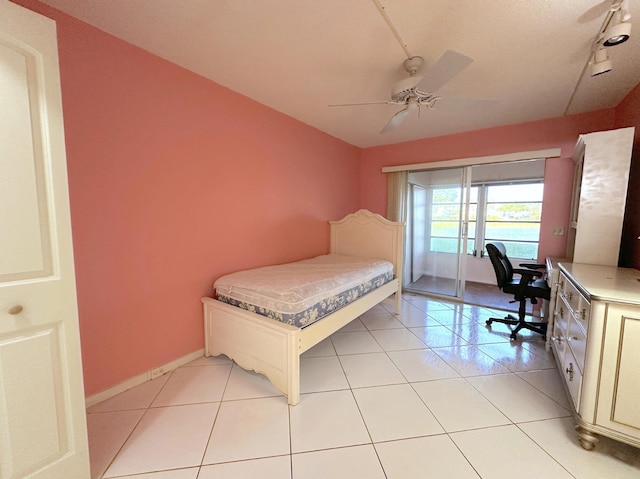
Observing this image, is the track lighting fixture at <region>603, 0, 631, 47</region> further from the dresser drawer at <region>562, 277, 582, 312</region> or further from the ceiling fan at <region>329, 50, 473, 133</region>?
the dresser drawer at <region>562, 277, 582, 312</region>

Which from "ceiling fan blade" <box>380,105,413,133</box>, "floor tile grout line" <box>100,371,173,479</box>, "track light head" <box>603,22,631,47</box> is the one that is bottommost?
"floor tile grout line" <box>100,371,173,479</box>

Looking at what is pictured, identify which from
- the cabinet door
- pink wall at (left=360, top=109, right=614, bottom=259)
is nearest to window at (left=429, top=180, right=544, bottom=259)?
pink wall at (left=360, top=109, right=614, bottom=259)

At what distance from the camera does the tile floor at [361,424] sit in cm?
128

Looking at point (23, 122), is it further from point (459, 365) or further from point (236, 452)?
point (459, 365)

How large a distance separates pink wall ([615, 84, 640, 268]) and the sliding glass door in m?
1.57

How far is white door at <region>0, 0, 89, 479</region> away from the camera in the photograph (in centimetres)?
95

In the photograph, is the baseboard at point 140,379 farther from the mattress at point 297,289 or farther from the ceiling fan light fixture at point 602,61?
the ceiling fan light fixture at point 602,61

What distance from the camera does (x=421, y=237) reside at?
189 inches

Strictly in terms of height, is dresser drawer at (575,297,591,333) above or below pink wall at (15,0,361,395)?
below

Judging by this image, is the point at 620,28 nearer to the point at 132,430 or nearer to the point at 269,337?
the point at 269,337

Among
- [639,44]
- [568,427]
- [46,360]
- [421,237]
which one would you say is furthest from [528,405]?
[421,237]

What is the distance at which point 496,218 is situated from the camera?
16.6 feet

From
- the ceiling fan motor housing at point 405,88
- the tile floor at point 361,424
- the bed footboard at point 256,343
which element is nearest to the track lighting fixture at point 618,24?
the ceiling fan motor housing at point 405,88

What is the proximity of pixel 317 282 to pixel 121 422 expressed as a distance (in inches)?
59.9
